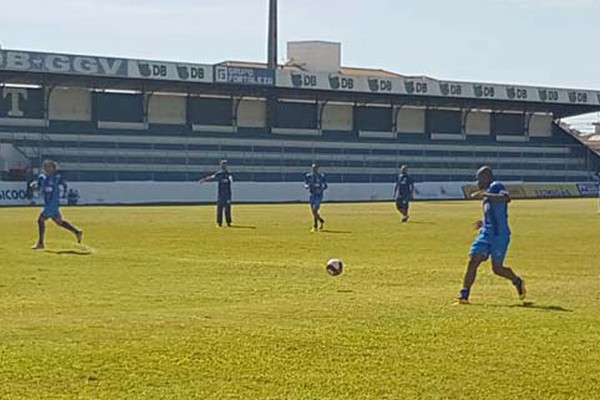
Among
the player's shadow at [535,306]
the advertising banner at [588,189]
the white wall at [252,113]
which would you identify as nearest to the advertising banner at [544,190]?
the advertising banner at [588,189]

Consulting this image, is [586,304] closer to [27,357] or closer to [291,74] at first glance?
[27,357]

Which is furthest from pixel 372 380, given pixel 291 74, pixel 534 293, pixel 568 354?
pixel 291 74

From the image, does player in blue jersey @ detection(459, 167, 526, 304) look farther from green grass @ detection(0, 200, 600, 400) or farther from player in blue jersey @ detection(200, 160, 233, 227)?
player in blue jersey @ detection(200, 160, 233, 227)

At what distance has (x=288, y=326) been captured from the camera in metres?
13.1

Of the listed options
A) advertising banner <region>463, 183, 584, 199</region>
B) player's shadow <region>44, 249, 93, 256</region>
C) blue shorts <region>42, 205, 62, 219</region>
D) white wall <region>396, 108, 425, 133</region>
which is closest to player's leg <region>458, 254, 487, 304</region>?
player's shadow <region>44, 249, 93, 256</region>

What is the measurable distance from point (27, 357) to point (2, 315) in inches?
130

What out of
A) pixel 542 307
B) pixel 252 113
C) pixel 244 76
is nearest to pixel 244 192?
pixel 244 76

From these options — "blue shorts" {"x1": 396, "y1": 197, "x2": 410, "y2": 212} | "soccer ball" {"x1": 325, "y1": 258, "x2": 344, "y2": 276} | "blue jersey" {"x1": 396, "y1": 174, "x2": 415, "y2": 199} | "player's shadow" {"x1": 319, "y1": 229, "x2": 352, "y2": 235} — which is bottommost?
"player's shadow" {"x1": 319, "y1": 229, "x2": 352, "y2": 235}

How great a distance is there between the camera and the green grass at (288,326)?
32.2 feet

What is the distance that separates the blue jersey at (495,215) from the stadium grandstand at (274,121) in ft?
174

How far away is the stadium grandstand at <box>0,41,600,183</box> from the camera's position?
73375 mm

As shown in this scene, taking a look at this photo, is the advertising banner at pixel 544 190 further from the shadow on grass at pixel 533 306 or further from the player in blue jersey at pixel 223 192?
the shadow on grass at pixel 533 306

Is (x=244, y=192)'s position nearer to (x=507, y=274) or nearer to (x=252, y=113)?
(x=252, y=113)

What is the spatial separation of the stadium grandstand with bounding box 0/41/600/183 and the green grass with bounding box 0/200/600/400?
4610cm
